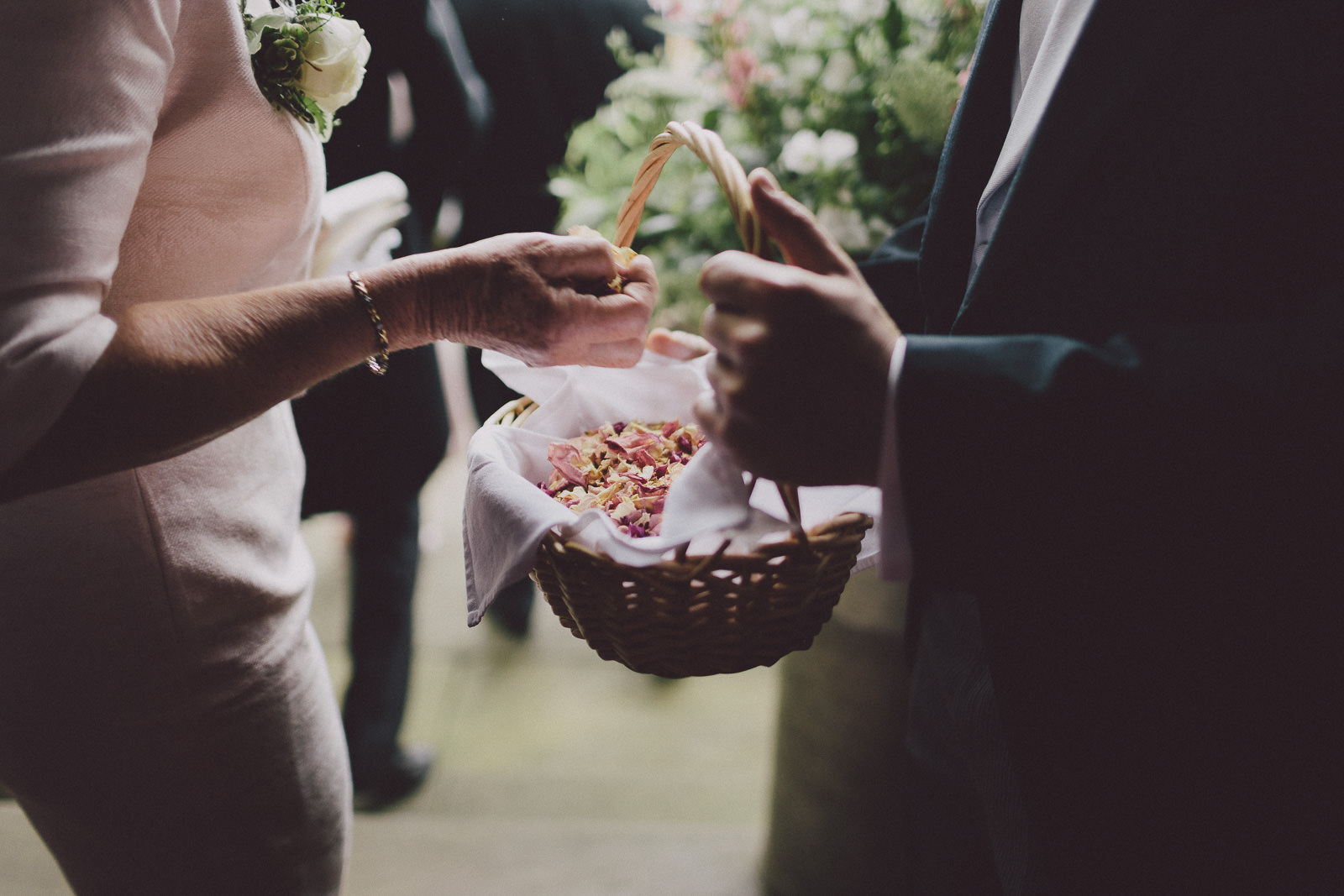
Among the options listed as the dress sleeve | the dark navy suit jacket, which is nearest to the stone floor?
the dark navy suit jacket

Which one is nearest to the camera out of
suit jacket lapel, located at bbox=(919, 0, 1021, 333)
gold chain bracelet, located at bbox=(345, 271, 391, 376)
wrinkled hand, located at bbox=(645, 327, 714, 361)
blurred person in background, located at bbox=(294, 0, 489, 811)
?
gold chain bracelet, located at bbox=(345, 271, 391, 376)

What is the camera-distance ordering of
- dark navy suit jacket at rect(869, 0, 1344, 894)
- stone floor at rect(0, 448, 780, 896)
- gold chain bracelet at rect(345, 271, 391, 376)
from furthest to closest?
1. stone floor at rect(0, 448, 780, 896)
2. gold chain bracelet at rect(345, 271, 391, 376)
3. dark navy suit jacket at rect(869, 0, 1344, 894)

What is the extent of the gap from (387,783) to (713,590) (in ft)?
5.41

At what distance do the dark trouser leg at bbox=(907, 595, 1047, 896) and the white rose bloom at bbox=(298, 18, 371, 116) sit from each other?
938 mm

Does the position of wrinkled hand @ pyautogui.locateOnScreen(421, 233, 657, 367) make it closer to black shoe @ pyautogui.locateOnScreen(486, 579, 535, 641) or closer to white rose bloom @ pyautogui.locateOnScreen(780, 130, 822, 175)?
white rose bloom @ pyautogui.locateOnScreen(780, 130, 822, 175)

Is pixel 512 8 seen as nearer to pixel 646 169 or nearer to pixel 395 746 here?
pixel 646 169

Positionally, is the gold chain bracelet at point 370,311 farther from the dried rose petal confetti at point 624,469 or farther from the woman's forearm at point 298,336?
the dried rose petal confetti at point 624,469

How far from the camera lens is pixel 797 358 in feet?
1.84

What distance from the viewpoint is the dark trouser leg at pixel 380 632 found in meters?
1.89

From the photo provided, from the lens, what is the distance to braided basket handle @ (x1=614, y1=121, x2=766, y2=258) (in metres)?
0.63

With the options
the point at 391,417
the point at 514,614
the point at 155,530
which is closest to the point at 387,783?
the point at 514,614

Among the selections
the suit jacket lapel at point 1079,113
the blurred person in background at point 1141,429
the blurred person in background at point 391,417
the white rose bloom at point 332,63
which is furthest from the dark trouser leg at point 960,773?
the blurred person in background at point 391,417

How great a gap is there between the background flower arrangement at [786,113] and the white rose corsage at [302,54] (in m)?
0.75

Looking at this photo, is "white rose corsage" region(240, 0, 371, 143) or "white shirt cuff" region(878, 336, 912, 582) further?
"white rose corsage" region(240, 0, 371, 143)
